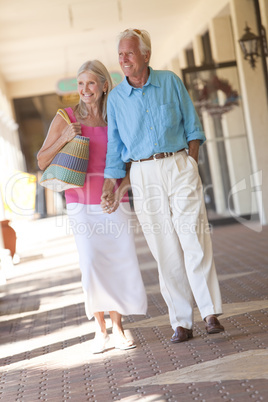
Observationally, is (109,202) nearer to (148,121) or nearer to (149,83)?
(148,121)

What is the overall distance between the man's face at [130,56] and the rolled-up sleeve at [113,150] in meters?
0.22

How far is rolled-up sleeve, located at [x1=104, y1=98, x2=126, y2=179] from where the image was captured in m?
3.78

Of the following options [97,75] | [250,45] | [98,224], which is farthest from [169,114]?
[250,45]

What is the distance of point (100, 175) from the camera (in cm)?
391

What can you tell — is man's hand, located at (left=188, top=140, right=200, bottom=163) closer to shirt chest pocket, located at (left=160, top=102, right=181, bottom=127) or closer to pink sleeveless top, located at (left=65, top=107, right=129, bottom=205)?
shirt chest pocket, located at (left=160, top=102, right=181, bottom=127)

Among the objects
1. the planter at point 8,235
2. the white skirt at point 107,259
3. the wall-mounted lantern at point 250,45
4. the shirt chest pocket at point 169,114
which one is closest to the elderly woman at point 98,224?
the white skirt at point 107,259

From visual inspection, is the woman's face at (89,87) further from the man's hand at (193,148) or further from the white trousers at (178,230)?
the man's hand at (193,148)

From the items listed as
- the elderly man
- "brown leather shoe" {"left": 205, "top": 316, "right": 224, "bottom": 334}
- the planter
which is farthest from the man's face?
the planter

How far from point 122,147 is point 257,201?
6710 millimetres

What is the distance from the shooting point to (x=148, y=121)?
3.70 m

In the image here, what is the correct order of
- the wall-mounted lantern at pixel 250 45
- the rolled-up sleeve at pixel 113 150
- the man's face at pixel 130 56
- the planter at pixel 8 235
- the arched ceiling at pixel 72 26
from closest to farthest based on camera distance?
the man's face at pixel 130 56 < the rolled-up sleeve at pixel 113 150 < the planter at pixel 8 235 < the wall-mounted lantern at pixel 250 45 < the arched ceiling at pixel 72 26

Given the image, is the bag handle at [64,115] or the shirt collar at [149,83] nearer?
the shirt collar at [149,83]

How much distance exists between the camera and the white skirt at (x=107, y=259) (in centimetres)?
383

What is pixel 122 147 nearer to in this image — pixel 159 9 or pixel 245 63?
pixel 245 63
